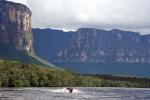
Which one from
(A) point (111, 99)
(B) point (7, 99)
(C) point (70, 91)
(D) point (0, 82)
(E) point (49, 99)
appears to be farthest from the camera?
(D) point (0, 82)

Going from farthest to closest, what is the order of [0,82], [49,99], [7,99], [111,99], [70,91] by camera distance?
1. [0,82]
2. [70,91]
3. [111,99]
4. [49,99]
5. [7,99]

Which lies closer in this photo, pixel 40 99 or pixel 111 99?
pixel 40 99

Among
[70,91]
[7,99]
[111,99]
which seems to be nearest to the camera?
[7,99]

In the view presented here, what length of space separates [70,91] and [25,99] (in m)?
62.0

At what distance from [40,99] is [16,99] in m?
7.06

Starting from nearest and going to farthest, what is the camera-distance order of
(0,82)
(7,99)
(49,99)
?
(7,99) → (49,99) → (0,82)

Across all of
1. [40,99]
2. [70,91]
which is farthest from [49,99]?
[70,91]

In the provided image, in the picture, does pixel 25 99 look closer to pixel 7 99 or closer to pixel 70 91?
pixel 7 99

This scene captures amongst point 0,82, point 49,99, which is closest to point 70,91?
point 0,82

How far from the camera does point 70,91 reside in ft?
568

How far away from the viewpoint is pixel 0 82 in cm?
19412

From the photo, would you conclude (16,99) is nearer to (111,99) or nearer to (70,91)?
(111,99)

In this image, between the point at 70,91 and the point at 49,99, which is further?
the point at 70,91

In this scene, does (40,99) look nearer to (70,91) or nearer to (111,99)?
(111,99)
